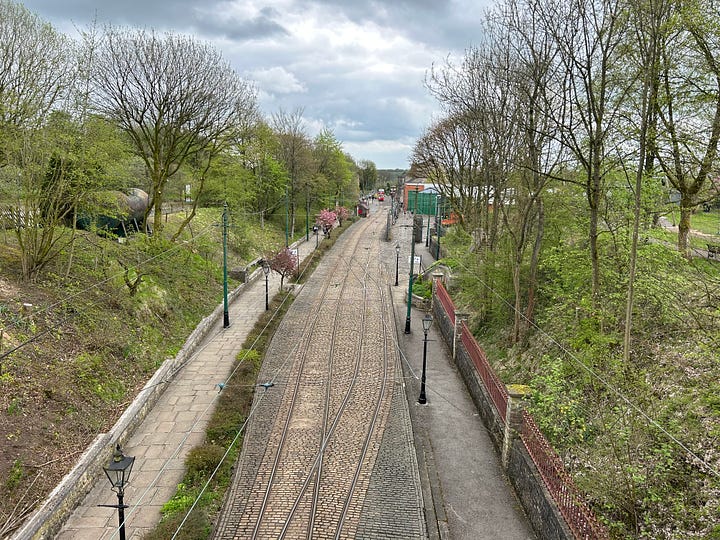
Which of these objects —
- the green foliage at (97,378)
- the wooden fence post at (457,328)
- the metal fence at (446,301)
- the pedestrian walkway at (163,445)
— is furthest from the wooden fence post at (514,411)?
the green foliage at (97,378)

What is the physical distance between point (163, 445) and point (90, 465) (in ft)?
7.03

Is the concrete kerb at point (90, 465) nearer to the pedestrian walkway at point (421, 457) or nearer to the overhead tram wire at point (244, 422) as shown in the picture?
the pedestrian walkway at point (421, 457)

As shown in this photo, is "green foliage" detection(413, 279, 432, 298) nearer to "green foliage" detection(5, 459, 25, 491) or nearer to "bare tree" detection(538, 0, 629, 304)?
"bare tree" detection(538, 0, 629, 304)

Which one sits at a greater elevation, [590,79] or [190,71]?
[190,71]

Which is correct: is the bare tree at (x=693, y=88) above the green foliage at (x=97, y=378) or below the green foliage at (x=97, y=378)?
above

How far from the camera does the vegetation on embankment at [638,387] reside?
7.21 m

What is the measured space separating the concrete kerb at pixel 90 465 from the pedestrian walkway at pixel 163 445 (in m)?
0.21

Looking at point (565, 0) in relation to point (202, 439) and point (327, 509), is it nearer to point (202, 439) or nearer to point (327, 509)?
point (327, 509)

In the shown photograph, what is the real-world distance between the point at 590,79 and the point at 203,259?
23406 mm

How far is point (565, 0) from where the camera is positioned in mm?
11398

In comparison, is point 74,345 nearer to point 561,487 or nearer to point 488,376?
point 488,376

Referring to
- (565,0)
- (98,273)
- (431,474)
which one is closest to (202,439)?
(431,474)

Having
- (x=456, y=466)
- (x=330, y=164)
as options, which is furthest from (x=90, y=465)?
(x=330, y=164)

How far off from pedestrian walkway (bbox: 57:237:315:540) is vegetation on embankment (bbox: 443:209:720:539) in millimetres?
8696
